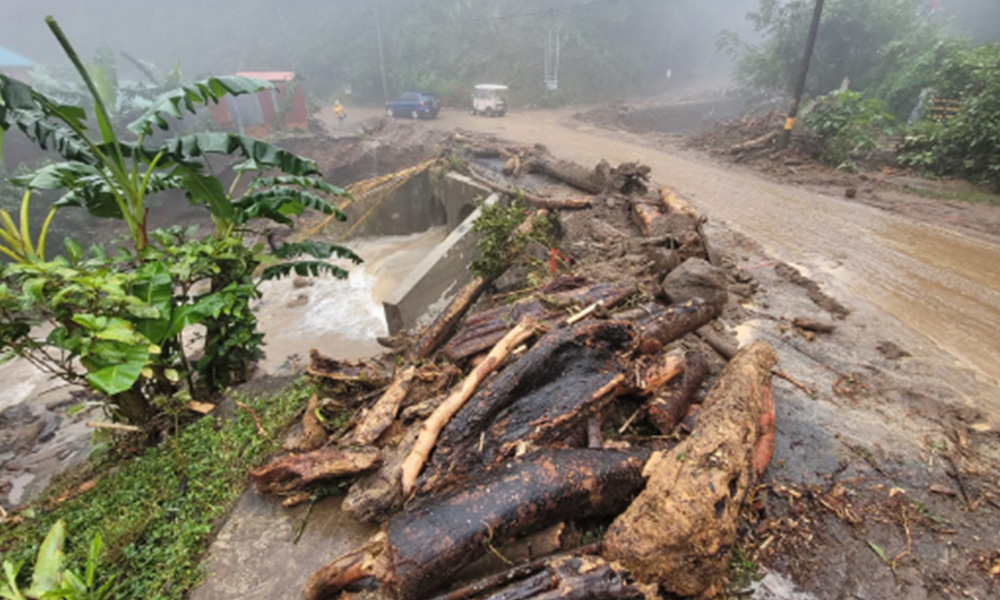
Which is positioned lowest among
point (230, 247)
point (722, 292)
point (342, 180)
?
point (342, 180)

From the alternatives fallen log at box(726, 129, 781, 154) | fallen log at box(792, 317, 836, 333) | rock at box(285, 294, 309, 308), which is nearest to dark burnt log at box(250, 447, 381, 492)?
fallen log at box(792, 317, 836, 333)

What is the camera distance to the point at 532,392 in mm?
3619

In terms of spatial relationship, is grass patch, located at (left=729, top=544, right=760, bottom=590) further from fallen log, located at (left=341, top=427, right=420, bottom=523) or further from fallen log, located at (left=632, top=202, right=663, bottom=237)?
fallen log, located at (left=632, top=202, right=663, bottom=237)

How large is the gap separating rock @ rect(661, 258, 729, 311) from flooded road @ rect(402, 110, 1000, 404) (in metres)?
2.55

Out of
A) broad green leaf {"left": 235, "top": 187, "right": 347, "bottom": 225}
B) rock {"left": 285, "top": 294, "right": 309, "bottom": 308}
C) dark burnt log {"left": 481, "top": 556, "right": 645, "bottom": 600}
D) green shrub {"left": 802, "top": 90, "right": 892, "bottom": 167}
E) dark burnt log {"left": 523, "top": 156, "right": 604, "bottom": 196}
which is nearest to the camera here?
dark burnt log {"left": 481, "top": 556, "right": 645, "bottom": 600}

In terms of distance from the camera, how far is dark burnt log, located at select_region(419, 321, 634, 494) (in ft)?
10.8

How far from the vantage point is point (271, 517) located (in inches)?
138

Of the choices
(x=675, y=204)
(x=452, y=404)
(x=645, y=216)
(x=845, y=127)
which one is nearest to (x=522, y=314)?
(x=452, y=404)

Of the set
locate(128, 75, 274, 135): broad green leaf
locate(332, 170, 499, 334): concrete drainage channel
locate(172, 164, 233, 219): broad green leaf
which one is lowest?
locate(332, 170, 499, 334): concrete drainage channel

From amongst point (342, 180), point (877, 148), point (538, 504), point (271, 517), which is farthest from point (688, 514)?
point (342, 180)

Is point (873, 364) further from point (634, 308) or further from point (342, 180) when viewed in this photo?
point (342, 180)

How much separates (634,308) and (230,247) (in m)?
4.57

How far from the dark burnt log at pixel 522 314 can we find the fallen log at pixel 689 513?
192 centimetres

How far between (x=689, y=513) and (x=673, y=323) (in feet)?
7.85
